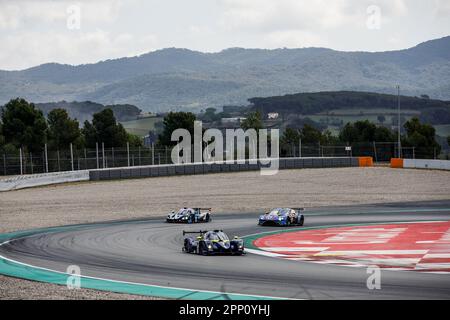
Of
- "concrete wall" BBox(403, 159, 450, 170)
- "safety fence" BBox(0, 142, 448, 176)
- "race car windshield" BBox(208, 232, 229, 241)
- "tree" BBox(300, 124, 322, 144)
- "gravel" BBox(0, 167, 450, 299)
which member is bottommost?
"gravel" BBox(0, 167, 450, 299)

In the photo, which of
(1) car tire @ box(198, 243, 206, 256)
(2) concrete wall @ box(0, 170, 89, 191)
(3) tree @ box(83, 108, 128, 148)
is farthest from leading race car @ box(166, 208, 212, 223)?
(3) tree @ box(83, 108, 128, 148)

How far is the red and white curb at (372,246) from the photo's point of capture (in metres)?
23.4

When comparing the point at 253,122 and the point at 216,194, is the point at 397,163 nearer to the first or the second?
the point at 216,194

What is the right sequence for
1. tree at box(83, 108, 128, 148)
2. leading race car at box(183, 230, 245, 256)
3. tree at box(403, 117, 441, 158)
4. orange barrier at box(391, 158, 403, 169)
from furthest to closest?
1. tree at box(403, 117, 441, 158)
2. tree at box(83, 108, 128, 148)
3. orange barrier at box(391, 158, 403, 169)
4. leading race car at box(183, 230, 245, 256)

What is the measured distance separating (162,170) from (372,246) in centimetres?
4198

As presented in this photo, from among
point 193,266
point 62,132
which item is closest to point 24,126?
point 62,132

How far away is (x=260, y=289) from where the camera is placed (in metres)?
18.8

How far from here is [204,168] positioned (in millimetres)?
70562

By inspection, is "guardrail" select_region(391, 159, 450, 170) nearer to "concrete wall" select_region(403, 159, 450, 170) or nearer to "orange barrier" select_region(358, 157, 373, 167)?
"concrete wall" select_region(403, 159, 450, 170)

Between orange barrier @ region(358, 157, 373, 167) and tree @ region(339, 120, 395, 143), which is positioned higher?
tree @ region(339, 120, 395, 143)

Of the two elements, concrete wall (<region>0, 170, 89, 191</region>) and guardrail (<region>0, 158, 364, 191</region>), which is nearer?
concrete wall (<region>0, 170, 89, 191</region>)

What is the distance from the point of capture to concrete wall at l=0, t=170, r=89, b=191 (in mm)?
56031

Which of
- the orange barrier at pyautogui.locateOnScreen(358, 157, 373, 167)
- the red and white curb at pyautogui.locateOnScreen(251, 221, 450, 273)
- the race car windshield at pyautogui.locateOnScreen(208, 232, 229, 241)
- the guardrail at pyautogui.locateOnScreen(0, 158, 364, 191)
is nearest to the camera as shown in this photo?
the red and white curb at pyautogui.locateOnScreen(251, 221, 450, 273)

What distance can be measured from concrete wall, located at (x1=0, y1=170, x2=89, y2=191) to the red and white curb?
29.1 m
